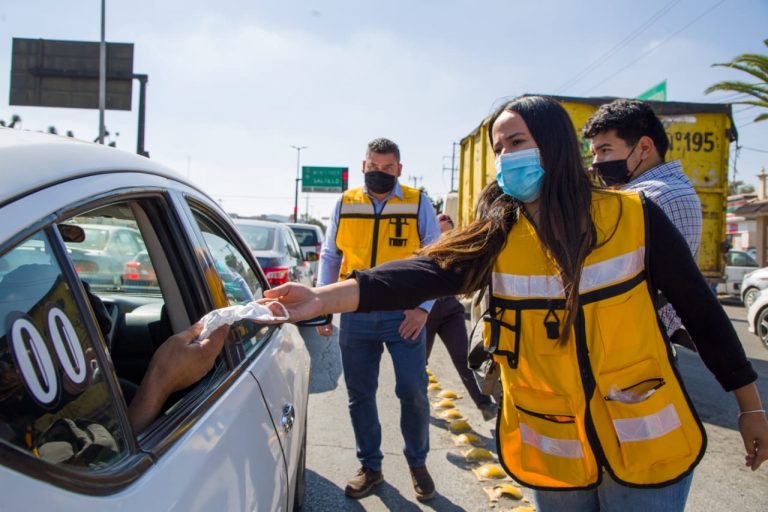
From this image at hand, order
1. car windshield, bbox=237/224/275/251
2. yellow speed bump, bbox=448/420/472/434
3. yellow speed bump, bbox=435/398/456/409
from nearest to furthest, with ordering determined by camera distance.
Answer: yellow speed bump, bbox=448/420/472/434, yellow speed bump, bbox=435/398/456/409, car windshield, bbox=237/224/275/251

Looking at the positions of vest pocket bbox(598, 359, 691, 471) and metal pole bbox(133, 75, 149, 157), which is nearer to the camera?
vest pocket bbox(598, 359, 691, 471)

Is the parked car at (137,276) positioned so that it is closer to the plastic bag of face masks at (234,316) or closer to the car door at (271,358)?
the car door at (271,358)

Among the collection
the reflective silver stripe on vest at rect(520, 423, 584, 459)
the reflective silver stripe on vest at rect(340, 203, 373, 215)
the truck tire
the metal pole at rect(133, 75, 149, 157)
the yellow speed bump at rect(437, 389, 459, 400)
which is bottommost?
the yellow speed bump at rect(437, 389, 459, 400)

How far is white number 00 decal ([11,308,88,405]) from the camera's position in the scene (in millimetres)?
969

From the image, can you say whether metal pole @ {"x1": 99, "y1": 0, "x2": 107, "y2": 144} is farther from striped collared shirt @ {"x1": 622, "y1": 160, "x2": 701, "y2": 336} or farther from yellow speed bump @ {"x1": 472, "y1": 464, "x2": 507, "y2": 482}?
striped collared shirt @ {"x1": 622, "y1": 160, "x2": 701, "y2": 336}

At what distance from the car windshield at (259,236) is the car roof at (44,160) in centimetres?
660

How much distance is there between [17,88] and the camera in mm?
18484

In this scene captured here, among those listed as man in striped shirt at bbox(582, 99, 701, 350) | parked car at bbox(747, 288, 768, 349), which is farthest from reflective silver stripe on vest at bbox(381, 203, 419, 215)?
parked car at bbox(747, 288, 768, 349)

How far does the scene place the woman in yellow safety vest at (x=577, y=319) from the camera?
159 centimetres

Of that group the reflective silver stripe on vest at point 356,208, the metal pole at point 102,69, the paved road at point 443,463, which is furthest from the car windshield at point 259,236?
the metal pole at point 102,69

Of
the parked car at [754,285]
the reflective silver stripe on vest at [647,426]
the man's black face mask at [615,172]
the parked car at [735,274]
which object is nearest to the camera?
Result: the reflective silver stripe on vest at [647,426]

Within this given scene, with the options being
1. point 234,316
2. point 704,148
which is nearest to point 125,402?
point 234,316

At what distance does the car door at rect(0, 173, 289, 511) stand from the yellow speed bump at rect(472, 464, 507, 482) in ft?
7.02

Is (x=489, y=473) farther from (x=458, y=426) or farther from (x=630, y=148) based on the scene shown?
(x=630, y=148)
